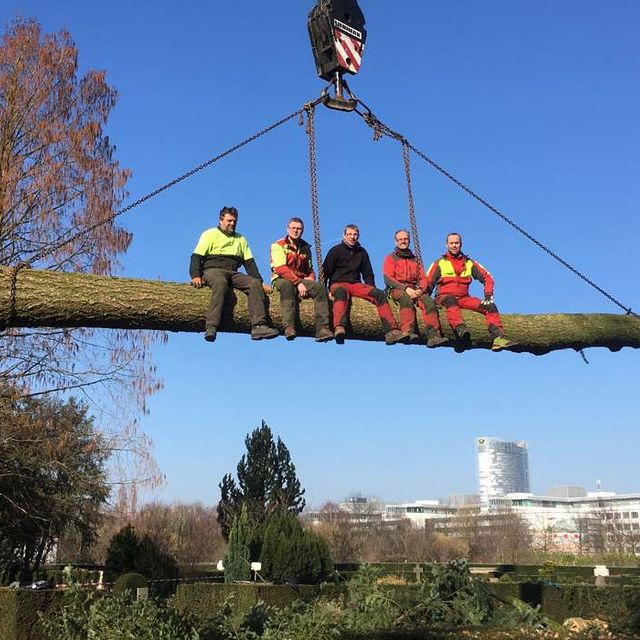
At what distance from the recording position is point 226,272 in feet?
20.5

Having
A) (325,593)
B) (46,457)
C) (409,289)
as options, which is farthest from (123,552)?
(409,289)

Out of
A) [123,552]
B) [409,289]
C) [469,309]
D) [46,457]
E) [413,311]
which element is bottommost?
[123,552]

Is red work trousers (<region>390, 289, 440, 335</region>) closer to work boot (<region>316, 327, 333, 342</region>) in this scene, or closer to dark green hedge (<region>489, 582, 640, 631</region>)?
work boot (<region>316, 327, 333, 342</region>)

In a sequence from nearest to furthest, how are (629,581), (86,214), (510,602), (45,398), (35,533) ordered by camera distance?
(510,602)
(86,214)
(45,398)
(629,581)
(35,533)

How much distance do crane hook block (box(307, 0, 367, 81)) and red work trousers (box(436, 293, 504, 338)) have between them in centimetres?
222

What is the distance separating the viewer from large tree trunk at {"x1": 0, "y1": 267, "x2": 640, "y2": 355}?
5164 millimetres

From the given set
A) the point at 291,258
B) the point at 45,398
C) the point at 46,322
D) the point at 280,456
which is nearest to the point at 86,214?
the point at 45,398

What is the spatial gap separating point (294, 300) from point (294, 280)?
0.86 feet

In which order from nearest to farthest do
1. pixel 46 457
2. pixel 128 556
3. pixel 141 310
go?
pixel 141 310 < pixel 46 457 < pixel 128 556

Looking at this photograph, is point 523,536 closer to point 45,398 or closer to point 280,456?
point 280,456

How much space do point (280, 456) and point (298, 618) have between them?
2558cm

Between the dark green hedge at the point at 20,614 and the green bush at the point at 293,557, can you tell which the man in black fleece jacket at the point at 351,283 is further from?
the green bush at the point at 293,557

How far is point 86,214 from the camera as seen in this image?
12.0 meters

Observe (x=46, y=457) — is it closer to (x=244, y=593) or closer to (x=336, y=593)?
(x=244, y=593)
